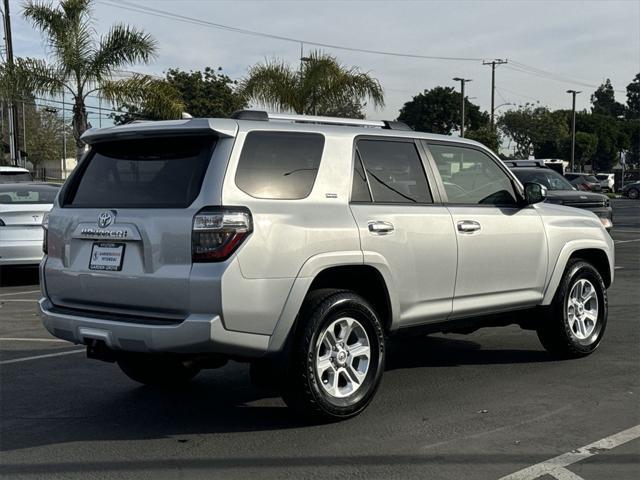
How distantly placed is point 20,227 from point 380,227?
7.78 metres

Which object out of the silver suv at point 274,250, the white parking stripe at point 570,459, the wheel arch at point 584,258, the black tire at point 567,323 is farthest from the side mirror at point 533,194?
the white parking stripe at point 570,459

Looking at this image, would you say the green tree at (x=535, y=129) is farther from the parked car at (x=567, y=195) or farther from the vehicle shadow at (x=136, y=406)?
the vehicle shadow at (x=136, y=406)

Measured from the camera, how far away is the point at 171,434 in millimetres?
5066

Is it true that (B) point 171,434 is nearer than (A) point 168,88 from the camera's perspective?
Yes

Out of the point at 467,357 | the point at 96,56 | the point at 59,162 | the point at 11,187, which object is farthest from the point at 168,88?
the point at 59,162

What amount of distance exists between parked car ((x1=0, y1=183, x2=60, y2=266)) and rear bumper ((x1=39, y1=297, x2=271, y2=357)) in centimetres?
717

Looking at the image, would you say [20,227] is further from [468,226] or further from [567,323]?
[567,323]

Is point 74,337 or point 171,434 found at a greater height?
point 74,337

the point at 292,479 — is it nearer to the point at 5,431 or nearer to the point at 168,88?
the point at 5,431

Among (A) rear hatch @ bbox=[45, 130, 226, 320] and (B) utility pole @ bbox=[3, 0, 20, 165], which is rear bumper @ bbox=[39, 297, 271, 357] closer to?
(A) rear hatch @ bbox=[45, 130, 226, 320]

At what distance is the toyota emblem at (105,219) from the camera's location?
5043 mm

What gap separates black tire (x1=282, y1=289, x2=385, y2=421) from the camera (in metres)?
4.95

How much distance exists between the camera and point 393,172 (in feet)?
19.2

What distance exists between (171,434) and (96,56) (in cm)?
1702
